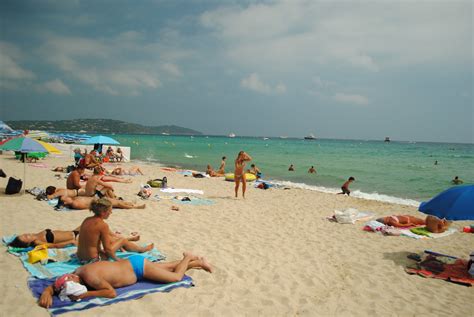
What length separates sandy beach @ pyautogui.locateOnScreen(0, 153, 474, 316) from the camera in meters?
3.78

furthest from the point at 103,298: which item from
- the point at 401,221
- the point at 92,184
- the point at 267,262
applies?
the point at 401,221

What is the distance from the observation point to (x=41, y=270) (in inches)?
162

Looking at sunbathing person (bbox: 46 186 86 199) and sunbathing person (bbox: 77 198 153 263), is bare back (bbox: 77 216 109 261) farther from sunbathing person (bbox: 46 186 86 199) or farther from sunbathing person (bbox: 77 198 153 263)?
sunbathing person (bbox: 46 186 86 199)

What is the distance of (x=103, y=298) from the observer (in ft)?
11.6

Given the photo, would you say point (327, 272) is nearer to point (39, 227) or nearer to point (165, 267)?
point (165, 267)

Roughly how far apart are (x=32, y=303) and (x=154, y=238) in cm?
268

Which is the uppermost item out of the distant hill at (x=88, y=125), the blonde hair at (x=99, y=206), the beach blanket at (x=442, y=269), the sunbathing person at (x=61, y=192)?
the distant hill at (x=88, y=125)

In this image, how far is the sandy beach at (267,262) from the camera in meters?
3.78

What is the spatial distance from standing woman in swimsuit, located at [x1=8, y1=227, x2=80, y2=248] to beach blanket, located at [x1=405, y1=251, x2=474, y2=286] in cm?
557

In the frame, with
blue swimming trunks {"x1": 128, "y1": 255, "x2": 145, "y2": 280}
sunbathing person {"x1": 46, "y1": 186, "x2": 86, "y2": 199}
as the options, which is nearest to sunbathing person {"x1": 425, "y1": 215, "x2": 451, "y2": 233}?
blue swimming trunks {"x1": 128, "y1": 255, "x2": 145, "y2": 280}

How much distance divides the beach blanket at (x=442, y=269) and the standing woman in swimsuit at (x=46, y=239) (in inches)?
219

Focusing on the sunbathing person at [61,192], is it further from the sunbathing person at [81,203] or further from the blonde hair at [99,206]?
the blonde hair at [99,206]

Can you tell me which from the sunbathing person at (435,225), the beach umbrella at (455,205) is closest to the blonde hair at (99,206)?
the beach umbrella at (455,205)

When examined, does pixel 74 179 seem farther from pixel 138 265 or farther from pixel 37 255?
pixel 138 265
